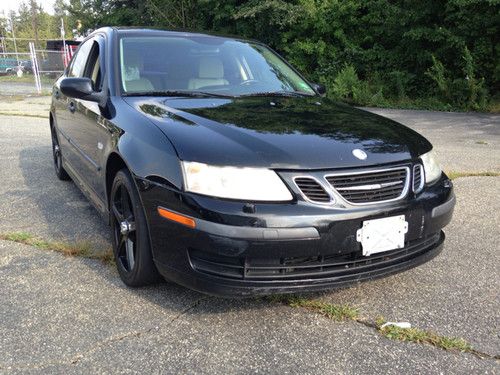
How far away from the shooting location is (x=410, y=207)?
2.55 meters

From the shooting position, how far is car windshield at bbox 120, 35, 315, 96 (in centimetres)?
346

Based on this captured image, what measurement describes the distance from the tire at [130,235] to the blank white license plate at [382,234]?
1152 millimetres

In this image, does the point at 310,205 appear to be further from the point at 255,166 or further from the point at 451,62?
the point at 451,62

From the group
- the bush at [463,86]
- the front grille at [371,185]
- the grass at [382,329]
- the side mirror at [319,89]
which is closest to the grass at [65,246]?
the grass at [382,329]

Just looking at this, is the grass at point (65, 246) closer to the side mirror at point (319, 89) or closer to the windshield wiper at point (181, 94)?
the windshield wiper at point (181, 94)

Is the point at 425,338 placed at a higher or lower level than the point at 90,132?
lower

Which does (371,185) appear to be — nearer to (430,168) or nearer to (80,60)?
(430,168)

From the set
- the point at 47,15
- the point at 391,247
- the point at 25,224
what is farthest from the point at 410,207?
the point at 47,15

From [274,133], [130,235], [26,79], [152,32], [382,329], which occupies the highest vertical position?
[152,32]

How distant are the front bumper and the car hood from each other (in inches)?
9.3

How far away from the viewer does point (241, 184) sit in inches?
91.5

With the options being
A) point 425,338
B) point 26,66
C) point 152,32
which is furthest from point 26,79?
point 425,338

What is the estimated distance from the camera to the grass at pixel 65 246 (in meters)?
3.34

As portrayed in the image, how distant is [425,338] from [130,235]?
1.72m
